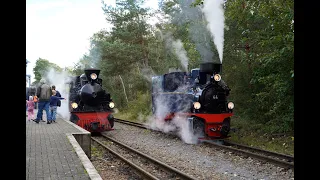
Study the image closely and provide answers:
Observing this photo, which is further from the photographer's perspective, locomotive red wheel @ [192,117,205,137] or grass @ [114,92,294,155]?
locomotive red wheel @ [192,117,205,137]

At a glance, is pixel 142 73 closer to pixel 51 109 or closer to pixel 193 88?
pixel 51 109

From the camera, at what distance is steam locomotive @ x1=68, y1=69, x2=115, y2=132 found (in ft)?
42.5

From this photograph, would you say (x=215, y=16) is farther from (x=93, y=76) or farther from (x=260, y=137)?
(x=93, y=76)

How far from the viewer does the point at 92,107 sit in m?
13.2

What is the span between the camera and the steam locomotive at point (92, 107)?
1296 cm

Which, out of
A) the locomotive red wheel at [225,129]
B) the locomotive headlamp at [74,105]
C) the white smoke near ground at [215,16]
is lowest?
the locomotive red wheel at [225,129]

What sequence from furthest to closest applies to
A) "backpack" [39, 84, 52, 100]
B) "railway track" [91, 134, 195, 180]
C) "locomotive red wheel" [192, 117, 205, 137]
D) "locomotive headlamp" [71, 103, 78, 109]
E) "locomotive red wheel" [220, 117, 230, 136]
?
"locomotive headlamp" [71, 103, 78, 109] < "backpack" [39, 84, 52, 100] < "locomotive red wheel" [192, 117, 205, 137] < "locomotive red wheel" [220, 117, 230, 136] < "railway track" [91, 134, 195, 180]

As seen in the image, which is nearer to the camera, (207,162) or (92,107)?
(207,162)

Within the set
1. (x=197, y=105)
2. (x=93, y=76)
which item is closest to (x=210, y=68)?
(x=197, y=105)

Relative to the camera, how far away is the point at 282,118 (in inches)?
403

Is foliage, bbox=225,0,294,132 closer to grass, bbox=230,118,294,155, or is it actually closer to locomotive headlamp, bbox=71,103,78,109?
grass, bbox=230,118,294,155

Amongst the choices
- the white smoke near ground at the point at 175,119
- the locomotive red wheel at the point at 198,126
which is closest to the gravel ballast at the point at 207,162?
the white smoke near ground at the point at 175,119

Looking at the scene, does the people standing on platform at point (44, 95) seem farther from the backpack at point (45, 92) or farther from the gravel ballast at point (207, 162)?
the gravel ballast at point (207, 162)

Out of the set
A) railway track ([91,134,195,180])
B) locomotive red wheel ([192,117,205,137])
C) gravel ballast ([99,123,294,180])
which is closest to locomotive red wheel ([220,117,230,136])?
locomotive red wheel ([192,117,205,137])
